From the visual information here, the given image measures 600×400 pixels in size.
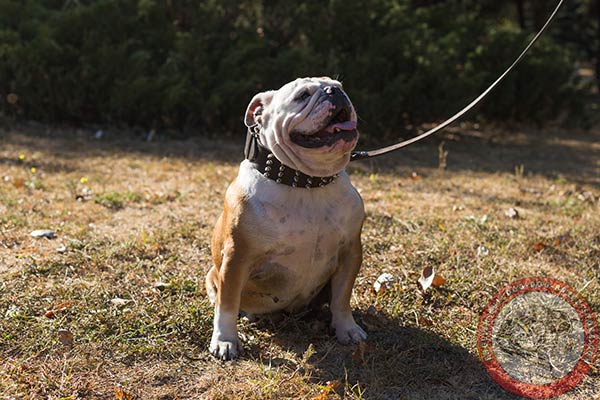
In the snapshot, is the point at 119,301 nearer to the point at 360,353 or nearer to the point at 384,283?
the point at 360,353

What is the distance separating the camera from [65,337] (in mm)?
3127

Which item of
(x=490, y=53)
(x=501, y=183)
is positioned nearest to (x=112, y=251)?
(x=501, y=183)

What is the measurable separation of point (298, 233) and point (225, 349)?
24.1 inches

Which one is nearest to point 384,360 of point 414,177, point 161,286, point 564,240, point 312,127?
point 312,127

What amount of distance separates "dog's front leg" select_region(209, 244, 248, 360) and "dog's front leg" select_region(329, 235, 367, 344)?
1.54 ft

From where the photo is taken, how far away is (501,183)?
645cm

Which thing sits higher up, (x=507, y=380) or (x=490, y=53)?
(x=490, y=53)

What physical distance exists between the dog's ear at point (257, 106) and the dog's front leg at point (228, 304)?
1.84 ft

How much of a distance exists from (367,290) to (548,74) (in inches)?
265

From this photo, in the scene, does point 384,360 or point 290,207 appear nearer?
point 290,207

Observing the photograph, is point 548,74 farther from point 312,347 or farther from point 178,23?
point 312,347

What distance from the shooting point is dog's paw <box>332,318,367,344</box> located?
10.5ft

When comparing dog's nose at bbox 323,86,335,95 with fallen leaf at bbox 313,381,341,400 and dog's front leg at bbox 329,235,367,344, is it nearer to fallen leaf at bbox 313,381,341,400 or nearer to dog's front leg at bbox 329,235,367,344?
dog's front leg at bbox 329,235,367,344

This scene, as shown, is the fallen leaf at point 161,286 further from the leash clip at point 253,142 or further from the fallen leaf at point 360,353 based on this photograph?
the fallen leaf at point 360,353
